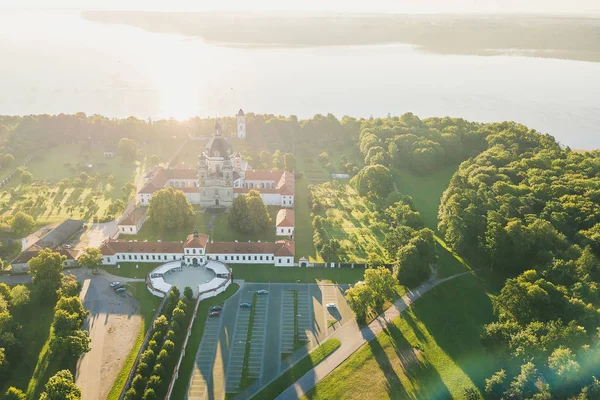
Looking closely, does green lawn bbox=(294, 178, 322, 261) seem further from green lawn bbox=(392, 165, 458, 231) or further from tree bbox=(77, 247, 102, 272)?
tree bbox=(77, 247, 102, 272)

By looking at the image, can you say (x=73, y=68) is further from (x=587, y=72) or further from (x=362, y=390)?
(x=587, y=72)

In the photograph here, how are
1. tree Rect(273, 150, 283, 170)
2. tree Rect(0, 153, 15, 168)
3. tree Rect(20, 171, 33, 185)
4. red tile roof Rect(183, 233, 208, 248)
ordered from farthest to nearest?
tree Rect(273, 150, 283, 170) → tree Rect(0, 153, 15, 168) → tree Rect(20, 171, 33, 185) → red tile roof Rect(183, 233, 208, 248)

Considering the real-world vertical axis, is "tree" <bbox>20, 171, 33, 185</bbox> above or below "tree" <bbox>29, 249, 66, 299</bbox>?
above

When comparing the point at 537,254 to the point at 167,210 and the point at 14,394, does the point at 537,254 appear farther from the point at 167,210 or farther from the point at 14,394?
the point at 14,394

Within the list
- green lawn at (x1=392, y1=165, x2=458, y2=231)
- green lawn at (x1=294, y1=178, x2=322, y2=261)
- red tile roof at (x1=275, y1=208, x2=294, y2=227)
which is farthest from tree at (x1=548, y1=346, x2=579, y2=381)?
red tile roof at (x1=275, y1=208, x2=294, y2=227)

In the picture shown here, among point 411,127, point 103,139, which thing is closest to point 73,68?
point 103,139

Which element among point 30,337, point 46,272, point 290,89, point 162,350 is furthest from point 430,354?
point 290,89

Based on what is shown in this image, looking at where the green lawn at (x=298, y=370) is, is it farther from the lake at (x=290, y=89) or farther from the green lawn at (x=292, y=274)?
the lake at (x=290, y=89)
